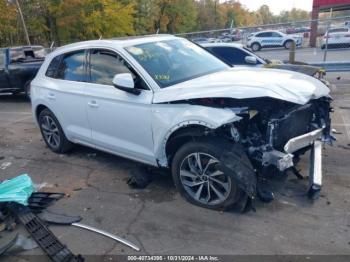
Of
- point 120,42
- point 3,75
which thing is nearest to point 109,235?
point 120,42

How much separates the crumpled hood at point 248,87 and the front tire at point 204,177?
535 mm

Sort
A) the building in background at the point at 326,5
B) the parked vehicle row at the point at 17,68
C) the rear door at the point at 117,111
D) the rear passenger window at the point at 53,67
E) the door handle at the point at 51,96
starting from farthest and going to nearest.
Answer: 1. the building in background at the point at 326,5
2. the parked vehicle row at the point at 17,68
3. the rear passenger window at the point at 53,67
4. the door handle at the point at 51,96
5. the rear door at the point at 117,111

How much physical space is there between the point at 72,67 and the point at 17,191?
6.54 feet

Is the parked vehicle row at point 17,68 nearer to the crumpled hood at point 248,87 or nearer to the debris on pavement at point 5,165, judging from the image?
the debris on pavement at point 5,165

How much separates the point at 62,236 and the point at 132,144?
1351mm

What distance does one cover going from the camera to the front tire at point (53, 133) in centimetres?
578

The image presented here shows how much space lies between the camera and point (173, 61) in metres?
4.62

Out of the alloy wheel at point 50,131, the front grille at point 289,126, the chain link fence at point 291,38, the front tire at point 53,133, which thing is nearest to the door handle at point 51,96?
the front tire at point 53,133

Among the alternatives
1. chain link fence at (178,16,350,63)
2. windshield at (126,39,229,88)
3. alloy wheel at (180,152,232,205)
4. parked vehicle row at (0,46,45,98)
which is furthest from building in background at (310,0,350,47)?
alloy wheel at (180,152,232,205)

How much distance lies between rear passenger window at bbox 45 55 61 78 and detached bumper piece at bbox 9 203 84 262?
7.81ft

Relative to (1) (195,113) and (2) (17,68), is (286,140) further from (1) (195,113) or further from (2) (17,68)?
(2) (17,68)

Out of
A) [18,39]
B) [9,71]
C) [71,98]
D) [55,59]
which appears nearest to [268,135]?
[71,98]

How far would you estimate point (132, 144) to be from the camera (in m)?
4.49

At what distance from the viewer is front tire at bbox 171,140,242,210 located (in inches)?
148
